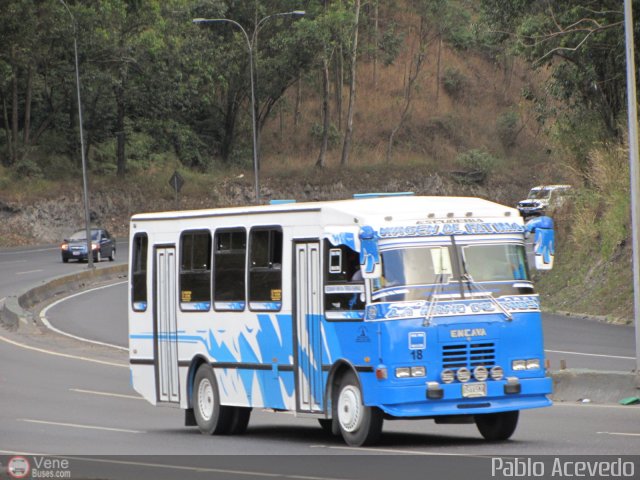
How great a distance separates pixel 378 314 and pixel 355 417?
1.19 metres

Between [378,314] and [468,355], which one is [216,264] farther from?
[468,355]

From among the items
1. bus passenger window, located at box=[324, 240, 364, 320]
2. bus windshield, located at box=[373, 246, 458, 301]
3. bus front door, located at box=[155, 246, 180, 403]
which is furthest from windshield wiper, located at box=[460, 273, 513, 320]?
bus front door, located at box=[155, 246, 180, 403]

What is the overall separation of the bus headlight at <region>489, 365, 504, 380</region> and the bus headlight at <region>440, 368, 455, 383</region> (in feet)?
1.53

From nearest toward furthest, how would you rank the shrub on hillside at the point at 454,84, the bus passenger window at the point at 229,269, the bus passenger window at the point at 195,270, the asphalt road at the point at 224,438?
the asphalt road at the point at 224,438 → the bus passenger window at the point at 229,269 → the bus passenger window at the point at 195,270 → the shrub on hillside at the point at 454,84

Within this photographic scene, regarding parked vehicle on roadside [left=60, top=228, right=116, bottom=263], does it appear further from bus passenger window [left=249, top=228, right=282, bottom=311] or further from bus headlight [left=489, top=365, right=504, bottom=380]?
bus headlight [left=489, top=365, right=504, bottom=380]

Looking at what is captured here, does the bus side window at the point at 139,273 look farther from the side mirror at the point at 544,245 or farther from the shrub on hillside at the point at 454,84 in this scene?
the shrub on hillside at the point at 454,84

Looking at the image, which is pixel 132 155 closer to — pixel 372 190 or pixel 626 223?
pixel 372 190

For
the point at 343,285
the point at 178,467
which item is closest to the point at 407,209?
the point at 343,285

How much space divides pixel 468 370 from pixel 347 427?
152 cm

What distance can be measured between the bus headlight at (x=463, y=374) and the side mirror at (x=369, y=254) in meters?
1.35

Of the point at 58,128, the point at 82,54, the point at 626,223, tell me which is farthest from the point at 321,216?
the point at 58,128

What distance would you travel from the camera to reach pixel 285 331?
15281 mm

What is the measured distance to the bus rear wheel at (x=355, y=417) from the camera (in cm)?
1353

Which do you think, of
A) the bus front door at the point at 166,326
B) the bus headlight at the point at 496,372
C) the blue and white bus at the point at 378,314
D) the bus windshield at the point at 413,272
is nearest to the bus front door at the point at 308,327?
the blue and white bus at the point at 378,314
